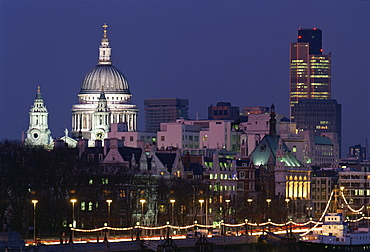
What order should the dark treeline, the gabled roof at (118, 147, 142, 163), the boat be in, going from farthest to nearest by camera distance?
1. the gabled roof at (118, 147, 142, 163)
2. the dark treeline
3. the boat

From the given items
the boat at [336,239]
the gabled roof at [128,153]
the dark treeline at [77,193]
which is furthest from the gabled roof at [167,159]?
the boat at [336,239]

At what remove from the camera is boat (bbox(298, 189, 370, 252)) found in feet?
500

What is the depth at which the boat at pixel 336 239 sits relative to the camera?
152 m

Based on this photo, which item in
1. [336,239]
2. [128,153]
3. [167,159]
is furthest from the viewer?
→ [167,159]

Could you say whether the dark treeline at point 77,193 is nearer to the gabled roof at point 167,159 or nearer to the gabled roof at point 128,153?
the gabled roof at point 128,153

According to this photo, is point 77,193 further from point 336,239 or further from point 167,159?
point 167,159

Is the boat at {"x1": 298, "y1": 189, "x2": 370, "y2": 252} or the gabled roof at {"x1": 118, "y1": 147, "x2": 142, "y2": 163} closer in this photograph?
the boat at {"x1": 298, "y1": 189, "x2": 370, "y2": 252}

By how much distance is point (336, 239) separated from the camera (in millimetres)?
153375

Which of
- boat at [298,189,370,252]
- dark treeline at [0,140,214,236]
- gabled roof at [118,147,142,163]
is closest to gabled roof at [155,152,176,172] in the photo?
gabled roof at [118,147,142,163]

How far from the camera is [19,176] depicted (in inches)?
6432

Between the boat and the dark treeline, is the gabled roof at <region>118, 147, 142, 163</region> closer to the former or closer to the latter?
the dark treeline

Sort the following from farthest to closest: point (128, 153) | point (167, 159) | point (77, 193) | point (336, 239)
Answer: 1. point (167, 159)
2. point (128, 153)
3. point (77, 193)
4. point (336, 239)

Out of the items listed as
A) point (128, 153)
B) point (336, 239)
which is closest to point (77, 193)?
point (128, 153)

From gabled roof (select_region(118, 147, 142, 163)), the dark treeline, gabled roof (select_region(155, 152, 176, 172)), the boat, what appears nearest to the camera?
the boat
